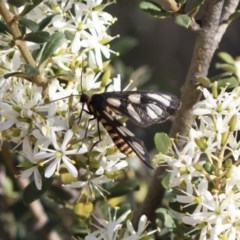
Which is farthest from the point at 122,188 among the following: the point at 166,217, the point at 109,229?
the point at 109,229

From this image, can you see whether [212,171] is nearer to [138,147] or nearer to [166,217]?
[138,147]

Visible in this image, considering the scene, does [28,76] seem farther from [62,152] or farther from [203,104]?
[203,104]

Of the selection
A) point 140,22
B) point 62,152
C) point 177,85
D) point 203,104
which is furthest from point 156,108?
point 140,22

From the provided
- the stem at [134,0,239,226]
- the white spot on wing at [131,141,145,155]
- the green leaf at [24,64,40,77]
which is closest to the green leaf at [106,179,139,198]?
the stem at [134,0,239,226]

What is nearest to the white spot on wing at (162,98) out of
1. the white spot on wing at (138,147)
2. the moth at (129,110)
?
the moth at (129,110)

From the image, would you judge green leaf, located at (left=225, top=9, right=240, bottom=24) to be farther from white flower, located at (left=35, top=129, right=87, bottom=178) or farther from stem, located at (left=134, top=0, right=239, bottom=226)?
white flower, located at (left=35, top=129, right=87, bottom=178)

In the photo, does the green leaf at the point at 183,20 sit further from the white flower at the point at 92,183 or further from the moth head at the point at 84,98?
the white flower at the point at 92,183
